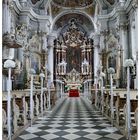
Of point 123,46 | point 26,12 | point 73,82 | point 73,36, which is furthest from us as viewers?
point 73,36

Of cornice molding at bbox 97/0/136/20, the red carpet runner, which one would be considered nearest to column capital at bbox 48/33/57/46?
the red carpet runner

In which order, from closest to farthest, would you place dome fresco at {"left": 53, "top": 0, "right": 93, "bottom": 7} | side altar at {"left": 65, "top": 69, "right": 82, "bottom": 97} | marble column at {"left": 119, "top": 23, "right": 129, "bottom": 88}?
marble column at {"left": 119, "top": 23, "right": 129, "bottom": 88} → dome fresco at {"left": 53, "top": 0, "right": 93, "bottom": 7} → side altar at {"left": 65, "top": 69, "right": 82, "bottom": 97}

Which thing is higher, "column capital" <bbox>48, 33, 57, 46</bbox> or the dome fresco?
the dome fresco

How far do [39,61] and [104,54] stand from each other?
518 centimetres

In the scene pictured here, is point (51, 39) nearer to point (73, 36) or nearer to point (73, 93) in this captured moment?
point (73, 36)

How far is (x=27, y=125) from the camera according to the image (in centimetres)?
593

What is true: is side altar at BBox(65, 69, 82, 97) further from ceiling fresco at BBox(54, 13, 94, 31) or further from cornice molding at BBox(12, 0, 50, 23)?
cornice molding at BBox(12, 0, 50, 23)

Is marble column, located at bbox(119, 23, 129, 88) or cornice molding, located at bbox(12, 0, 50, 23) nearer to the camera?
cornice molding, located at bbox(12, 0, 50, 23)

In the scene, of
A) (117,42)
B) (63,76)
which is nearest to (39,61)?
(63,76)

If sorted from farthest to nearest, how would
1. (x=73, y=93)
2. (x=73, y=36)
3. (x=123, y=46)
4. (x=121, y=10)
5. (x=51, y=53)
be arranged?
(x=73, y=36), (x=51, y=53), (x=73, y=93), (x=121, y=10), (x=123, y=46)

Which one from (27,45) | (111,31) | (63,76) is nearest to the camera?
(27,45)

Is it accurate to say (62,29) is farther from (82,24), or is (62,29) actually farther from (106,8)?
(106,8)

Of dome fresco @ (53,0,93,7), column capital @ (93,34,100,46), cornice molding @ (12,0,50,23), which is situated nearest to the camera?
cornice molding @ (12,0,50,23)

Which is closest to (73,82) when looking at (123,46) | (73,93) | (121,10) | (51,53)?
(73,93)
